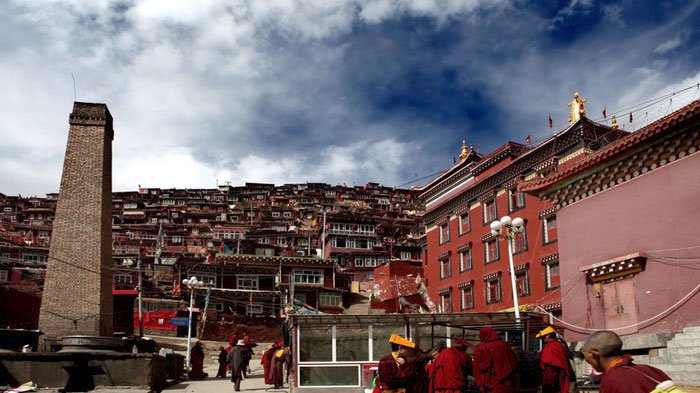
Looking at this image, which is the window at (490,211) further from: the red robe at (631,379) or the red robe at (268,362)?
the red robe at (631,379)

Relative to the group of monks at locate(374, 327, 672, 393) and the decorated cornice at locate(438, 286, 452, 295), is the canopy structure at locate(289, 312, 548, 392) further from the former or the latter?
the decorated cornice at locate(438, 286, 452, 295)

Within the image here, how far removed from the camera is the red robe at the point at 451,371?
29.2 ft

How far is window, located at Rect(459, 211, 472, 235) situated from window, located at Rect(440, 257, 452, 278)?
2.47 m

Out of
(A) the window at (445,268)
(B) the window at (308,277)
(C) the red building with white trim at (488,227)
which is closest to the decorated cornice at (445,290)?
(C) the red building with white trim at (488,227)

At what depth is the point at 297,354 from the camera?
17172 mm

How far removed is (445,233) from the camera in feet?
137

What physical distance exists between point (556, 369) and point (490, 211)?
1099 inches

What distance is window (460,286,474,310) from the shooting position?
37500 mm

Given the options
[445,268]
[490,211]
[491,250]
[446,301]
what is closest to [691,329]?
[491,250]

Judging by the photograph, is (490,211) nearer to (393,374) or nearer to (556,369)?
(556,369)

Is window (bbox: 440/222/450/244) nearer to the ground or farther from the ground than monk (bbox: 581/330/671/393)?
farther from the ground

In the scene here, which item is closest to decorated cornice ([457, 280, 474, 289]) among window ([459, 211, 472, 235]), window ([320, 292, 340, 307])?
window ([459, 211, 472, 235])

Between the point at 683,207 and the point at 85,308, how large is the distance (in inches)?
763

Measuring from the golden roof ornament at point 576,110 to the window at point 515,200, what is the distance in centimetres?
480
